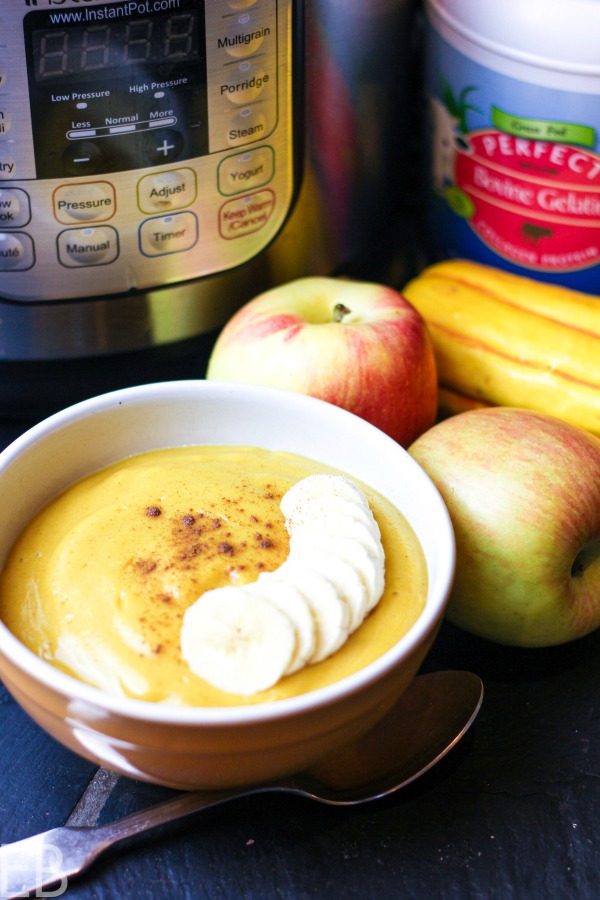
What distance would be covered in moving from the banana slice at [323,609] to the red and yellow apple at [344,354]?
0.20m

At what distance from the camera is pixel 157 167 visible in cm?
65

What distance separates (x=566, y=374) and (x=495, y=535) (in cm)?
19

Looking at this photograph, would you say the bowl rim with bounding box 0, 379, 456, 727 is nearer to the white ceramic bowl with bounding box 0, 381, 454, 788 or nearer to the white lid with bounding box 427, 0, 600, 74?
the white ceramic bowl with bounding box 0, 381, 454, 788

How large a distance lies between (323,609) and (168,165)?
1.06 ft

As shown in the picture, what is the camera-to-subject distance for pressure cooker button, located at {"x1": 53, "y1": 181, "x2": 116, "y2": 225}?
644mm

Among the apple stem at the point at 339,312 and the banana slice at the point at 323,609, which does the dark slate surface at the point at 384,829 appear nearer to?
the banana slice at the point at 323,609

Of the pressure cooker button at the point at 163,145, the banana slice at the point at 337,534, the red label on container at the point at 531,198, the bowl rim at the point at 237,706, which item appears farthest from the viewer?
the red label on container at the point at 531,198

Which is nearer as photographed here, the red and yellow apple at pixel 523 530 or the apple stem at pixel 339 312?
the red and yellow apple at pixel 523 530

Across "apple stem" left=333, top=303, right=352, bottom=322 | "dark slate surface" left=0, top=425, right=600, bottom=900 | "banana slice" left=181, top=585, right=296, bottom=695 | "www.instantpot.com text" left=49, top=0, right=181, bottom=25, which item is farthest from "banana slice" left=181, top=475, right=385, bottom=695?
"www.instantpot.com text" left=49, top=0, right=181, bottom=25

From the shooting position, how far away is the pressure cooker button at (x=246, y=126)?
2.18 feet

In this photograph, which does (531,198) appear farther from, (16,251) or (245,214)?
(16,251)

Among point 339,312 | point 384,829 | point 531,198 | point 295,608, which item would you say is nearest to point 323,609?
point 295,608

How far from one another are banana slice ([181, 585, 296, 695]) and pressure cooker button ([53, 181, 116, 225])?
0.30m

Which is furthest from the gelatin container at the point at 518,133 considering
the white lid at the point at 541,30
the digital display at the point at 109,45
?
the digital display at the point at 109,45
